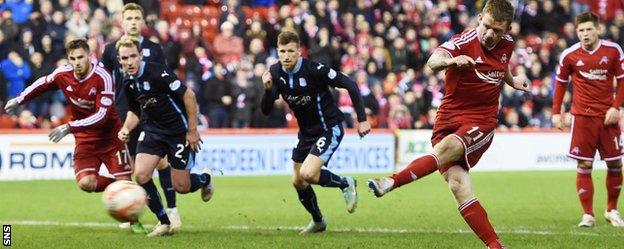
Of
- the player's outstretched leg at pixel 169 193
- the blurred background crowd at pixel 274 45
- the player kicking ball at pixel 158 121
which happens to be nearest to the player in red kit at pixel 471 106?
the player kicking ball at pixel 158 121

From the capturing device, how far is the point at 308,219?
534 inches

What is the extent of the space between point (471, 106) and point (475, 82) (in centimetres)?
20

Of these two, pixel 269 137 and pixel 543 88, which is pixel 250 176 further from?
pixel 543 88

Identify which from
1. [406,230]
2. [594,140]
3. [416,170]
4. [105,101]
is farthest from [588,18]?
[105,101]

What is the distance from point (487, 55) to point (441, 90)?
57.7ft

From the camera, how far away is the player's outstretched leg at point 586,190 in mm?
12750

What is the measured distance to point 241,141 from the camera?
2244 centimetres

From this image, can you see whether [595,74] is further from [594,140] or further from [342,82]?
[342,82]

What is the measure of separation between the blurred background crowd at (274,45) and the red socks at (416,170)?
44.3 ft

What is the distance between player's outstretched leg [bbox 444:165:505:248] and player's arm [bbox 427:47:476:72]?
945 millimetres

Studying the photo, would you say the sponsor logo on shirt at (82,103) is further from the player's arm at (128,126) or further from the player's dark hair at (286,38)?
the player's dark hair at (286,38)

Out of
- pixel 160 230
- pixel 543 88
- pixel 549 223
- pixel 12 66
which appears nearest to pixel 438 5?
pixel 543 88

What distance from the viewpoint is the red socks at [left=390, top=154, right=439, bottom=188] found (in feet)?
28.8

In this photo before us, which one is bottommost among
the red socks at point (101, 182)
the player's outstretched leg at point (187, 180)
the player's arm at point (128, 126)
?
the red socks at point (101, 182)
